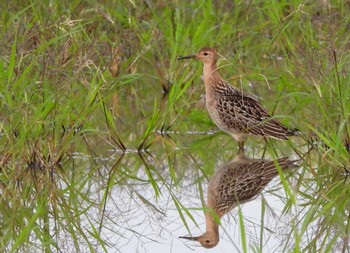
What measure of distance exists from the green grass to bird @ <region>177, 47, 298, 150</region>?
15cm

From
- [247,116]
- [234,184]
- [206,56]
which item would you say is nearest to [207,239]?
[234,184]

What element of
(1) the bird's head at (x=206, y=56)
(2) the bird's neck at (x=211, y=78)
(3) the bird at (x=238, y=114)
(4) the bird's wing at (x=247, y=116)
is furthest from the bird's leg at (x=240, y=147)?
(1) the bird's head at (x=206, y=56)

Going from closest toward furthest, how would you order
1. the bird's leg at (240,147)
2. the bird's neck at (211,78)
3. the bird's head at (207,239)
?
the bird's head at (207,239)
the bird's leg at (240,147)
the bird's neck at (211,78)

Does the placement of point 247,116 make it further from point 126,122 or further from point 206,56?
point 126,122

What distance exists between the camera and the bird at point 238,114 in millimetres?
9750

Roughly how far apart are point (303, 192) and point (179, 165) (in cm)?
138

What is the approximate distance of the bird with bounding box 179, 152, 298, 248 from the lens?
7246 millimetres

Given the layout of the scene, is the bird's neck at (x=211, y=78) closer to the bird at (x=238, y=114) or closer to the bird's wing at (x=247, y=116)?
the bird at (x=238, y=114)

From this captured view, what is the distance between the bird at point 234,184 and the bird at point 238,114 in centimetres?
25

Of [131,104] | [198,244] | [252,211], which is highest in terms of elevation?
[131,104]

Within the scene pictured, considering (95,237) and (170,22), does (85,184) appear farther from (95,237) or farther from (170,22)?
(170,22)

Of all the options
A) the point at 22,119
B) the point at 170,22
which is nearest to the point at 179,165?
the point at 22,119

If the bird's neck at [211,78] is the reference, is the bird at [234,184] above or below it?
Answer: below

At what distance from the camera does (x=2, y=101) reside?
852cm
